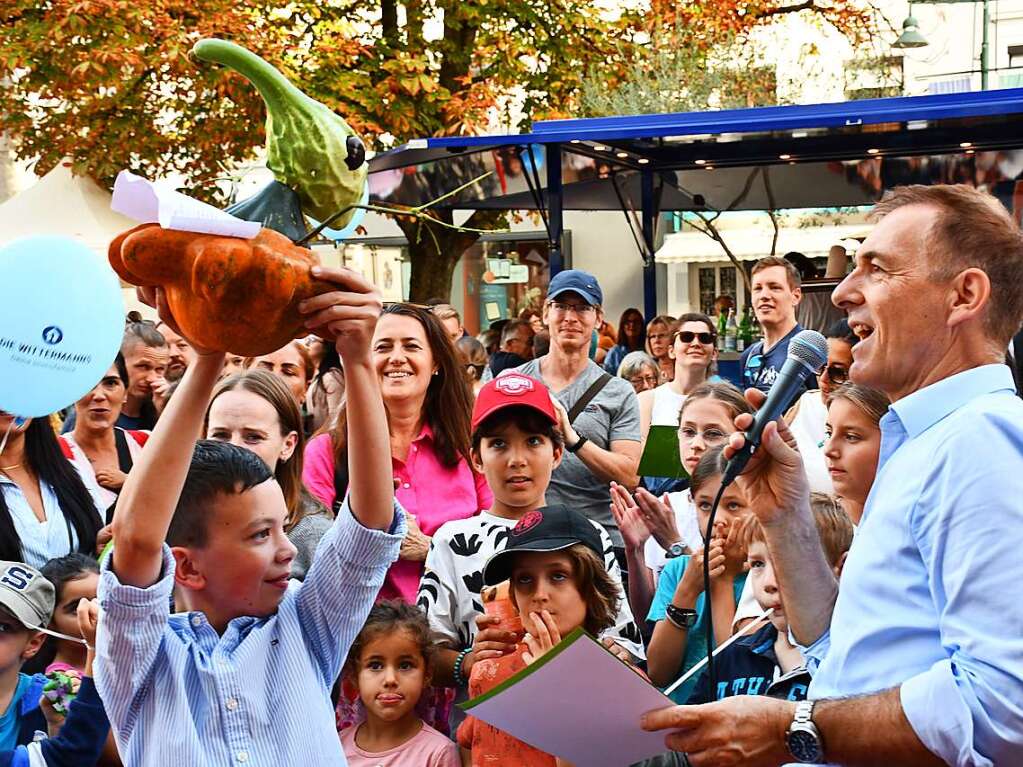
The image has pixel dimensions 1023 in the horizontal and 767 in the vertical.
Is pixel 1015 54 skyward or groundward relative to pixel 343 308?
skyward

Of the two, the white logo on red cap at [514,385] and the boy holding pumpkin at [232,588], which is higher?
the white logo on red cap at [514,385]

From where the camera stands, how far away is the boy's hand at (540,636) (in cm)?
307

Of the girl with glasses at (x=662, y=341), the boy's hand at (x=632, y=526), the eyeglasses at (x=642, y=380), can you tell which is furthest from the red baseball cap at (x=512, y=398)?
the girl with glasses at (x=662, y=341)

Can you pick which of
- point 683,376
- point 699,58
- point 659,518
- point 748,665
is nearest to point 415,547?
point 659,518

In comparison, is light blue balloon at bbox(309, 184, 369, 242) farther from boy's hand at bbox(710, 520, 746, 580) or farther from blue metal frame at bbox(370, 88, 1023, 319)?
blue metal frame at bbox(370, 88, 1023, 319)

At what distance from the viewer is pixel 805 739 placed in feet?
6.40

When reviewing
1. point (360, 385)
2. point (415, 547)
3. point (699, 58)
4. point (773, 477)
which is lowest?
point (415, 547)

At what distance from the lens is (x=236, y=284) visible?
187cm

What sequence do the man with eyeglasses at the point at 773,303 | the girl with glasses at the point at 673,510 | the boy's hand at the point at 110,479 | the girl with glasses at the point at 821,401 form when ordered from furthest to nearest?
the man with eyeglasses at the point at 773,303
the girl with glasses at the point at 821,401
the boy's hand at the point at 110,479
the girl with glasses at the point at 673,510

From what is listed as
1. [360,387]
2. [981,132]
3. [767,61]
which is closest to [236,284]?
[360,387]

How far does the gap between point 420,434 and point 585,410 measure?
4.08 feet

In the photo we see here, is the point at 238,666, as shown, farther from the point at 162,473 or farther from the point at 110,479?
the point at 110,479

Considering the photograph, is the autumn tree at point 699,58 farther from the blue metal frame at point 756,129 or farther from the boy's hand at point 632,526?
the boy's hand at point 632,526

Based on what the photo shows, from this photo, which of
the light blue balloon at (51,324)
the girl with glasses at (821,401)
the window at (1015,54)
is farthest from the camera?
the window at (1015,54)
